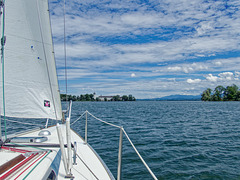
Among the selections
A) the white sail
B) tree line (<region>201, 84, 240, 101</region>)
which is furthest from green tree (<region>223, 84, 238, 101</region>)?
the white sail

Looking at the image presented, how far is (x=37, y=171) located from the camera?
332cm

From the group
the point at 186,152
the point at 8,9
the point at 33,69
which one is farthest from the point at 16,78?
the point at 186,152

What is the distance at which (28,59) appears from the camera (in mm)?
5598

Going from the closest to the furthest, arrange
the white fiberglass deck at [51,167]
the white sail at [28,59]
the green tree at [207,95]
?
the white fiberglass deck at [51,167] → the white sail at [28,59] → the green tree at [207,95]

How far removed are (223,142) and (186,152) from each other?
393cm

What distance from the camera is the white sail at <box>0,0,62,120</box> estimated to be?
17.3 ft

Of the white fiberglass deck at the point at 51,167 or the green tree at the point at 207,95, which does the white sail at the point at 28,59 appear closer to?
the white fiberglass deck at the point at 51,167

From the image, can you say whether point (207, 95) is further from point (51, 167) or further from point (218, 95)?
point (51, 167)

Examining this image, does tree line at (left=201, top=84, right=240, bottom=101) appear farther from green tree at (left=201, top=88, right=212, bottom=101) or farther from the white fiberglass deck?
the white fiberglass deck

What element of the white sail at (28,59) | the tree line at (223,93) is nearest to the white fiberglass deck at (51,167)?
the white sail at (28,59)

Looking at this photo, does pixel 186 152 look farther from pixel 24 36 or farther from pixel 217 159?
pixel 24 36

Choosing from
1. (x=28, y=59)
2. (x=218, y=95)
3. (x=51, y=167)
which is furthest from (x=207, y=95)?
(x=51, y=167)

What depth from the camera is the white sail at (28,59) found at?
528 cm

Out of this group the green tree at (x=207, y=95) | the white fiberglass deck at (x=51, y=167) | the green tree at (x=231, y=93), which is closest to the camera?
the white fiberglass deck at (x=51, y=167)
